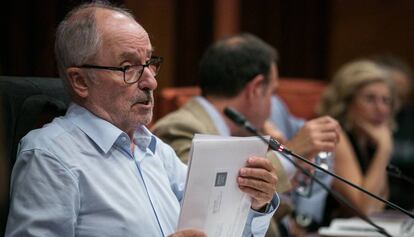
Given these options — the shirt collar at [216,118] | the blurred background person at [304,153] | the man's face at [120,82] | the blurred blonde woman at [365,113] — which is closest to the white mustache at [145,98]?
the man's face at [120,82]

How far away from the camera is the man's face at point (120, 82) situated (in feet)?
6.10

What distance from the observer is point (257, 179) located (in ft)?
5.98

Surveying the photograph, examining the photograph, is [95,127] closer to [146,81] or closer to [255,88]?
[146,81]

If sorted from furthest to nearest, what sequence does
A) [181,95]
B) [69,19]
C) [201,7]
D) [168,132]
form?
[201,7], [181,95], [168,132], [69,19]

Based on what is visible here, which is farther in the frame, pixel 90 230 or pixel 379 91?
pixel 379 91

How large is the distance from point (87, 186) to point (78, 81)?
29cm

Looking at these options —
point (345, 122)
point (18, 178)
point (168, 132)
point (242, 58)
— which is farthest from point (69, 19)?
point (345, 122)

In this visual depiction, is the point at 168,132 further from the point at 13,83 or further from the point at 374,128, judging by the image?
the point at 374,128

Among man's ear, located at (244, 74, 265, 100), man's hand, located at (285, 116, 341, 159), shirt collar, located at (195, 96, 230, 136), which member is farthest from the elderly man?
man's ear, located at (244, 74, 265, 100)

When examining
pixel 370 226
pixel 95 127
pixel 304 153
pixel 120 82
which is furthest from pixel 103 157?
pixel 370 226

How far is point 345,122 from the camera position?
4.12m

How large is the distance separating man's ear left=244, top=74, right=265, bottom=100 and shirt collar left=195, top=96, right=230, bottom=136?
5.7 inches

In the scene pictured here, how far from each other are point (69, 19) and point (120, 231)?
52cm

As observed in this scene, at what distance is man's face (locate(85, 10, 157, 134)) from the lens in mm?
1860
